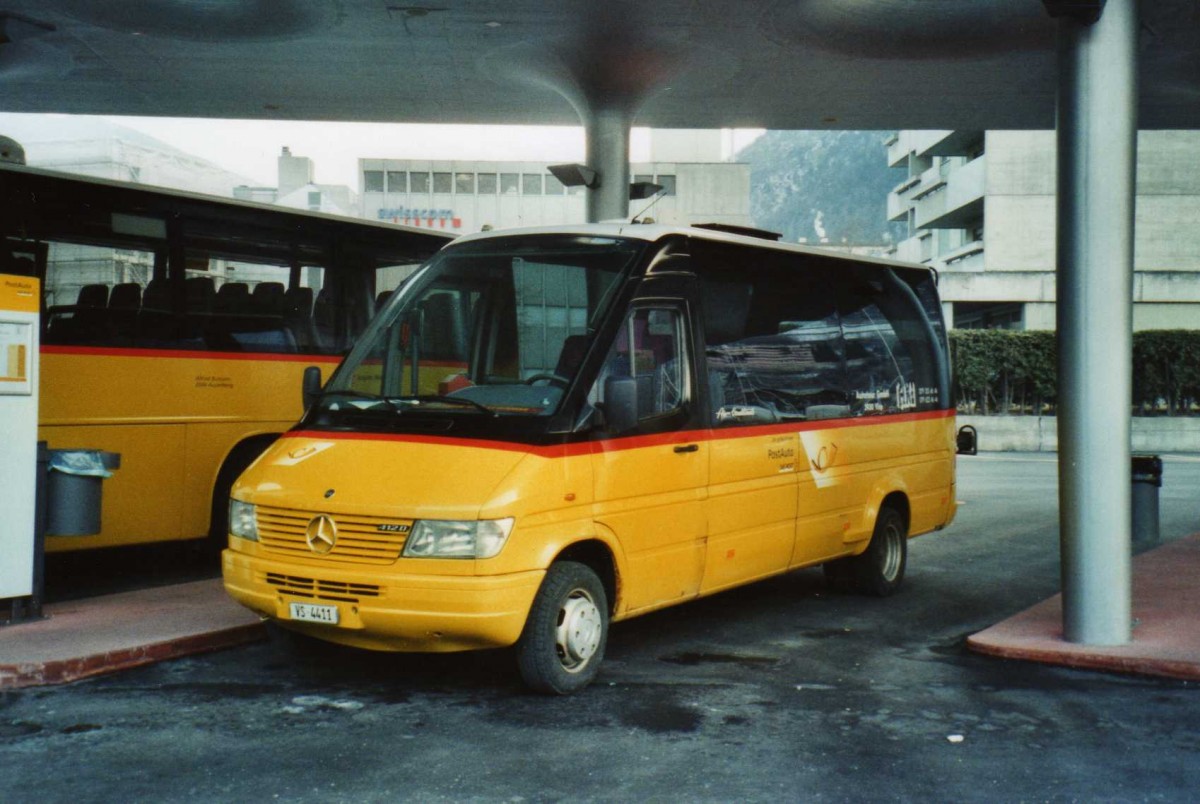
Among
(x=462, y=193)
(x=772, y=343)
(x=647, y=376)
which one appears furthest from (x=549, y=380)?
(x=462, y=193)

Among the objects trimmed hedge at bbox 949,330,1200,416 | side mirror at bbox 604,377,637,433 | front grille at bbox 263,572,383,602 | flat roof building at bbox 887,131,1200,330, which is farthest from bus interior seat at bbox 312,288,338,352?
flat roof building at bbox 887,131,1200,330

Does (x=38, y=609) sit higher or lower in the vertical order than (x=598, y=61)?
lower

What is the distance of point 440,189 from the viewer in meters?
70.8

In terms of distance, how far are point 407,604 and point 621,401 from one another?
5.23 ft

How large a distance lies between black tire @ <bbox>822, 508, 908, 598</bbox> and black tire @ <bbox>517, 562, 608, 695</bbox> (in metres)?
3.66

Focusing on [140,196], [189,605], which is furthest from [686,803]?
[140,196]

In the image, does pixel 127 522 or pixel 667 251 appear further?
pixel 127 522

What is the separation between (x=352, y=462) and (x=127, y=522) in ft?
14.8

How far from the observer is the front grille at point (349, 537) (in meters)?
6.66

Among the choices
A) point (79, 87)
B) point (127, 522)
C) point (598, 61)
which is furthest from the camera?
point (79, 87)

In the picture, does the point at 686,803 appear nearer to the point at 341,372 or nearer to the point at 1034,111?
the point at 341,372

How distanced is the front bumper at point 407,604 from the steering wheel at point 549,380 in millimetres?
1103

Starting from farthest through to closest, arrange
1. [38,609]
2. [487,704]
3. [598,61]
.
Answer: [598,61]
[38,609]
[487,704]

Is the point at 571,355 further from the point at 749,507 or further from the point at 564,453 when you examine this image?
the point at 749,507
